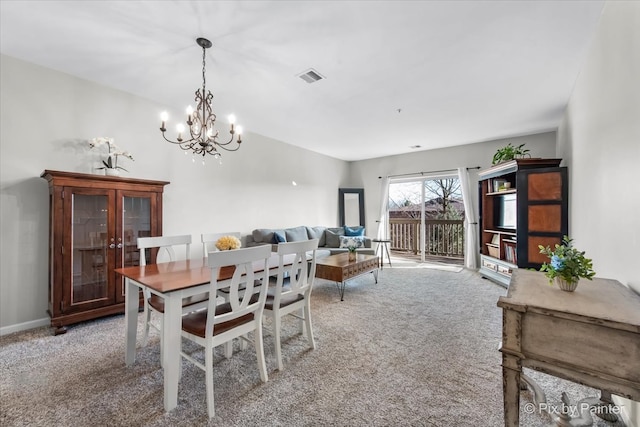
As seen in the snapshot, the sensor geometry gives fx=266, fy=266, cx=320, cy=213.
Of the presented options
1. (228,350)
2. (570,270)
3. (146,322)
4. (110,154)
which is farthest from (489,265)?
(110,154)

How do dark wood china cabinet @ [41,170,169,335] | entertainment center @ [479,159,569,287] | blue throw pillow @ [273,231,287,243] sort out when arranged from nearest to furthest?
dark wood china cabinet @ [41,170,169,335] < entertainment center @ [479,159,569,287] < blue throw pillow @ [273,231,287,243]

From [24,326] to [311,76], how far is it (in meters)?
3.79

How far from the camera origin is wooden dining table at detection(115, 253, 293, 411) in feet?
5.08

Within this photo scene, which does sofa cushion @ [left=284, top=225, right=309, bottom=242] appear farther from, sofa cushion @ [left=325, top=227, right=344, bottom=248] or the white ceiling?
the white ceiling

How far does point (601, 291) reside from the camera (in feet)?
4.21

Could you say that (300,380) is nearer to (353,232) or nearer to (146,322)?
(146,322)

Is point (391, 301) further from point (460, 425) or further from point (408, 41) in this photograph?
point (408, 41)

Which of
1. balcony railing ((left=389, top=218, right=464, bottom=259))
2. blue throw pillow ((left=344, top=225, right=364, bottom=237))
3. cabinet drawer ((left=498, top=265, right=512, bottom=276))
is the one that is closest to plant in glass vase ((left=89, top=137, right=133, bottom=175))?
blue throw pillow ((left=344, top=225, right=364, bottom=237))

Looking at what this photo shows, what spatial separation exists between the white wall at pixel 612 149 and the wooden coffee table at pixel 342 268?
2367 mm

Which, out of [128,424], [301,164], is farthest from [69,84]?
[301,164]

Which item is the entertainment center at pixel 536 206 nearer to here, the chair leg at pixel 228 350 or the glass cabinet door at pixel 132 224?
the chair leg at pixel 228 350

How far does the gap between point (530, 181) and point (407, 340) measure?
2.62m

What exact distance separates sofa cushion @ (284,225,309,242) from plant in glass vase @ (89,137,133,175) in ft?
8.57

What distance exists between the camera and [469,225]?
543 cm
